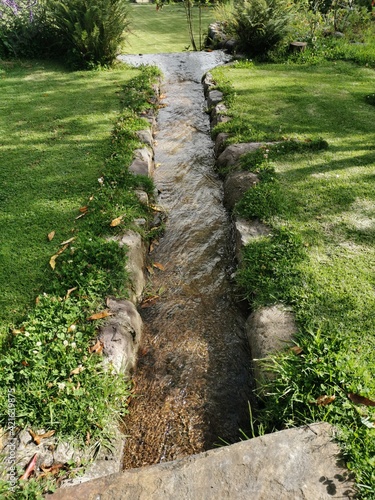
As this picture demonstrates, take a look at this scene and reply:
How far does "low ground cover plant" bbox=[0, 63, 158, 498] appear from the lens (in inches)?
100

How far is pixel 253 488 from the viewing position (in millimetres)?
2012

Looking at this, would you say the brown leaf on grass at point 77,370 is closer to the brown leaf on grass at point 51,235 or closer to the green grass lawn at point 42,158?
the green grass lawn at point 42,158

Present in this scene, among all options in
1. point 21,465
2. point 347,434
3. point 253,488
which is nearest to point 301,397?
point 347,434

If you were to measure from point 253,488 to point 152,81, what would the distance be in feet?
26.6

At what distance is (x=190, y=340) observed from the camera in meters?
3.38

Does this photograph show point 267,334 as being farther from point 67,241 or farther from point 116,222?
point 67,241

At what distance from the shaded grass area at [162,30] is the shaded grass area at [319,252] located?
5.29 m

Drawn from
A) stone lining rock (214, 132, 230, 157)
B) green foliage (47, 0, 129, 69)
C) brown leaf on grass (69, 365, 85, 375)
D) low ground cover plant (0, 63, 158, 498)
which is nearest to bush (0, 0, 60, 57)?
green foliage (47, 0, 129, 69)

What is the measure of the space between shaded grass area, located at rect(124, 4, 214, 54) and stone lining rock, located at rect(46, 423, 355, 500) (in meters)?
10.5

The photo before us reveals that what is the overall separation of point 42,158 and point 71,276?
277 cm

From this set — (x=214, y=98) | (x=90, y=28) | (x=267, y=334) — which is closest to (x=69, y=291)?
(x=267, y=334)

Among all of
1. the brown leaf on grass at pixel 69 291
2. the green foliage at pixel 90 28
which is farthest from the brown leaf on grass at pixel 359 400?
the green foliage at pixel 90 28

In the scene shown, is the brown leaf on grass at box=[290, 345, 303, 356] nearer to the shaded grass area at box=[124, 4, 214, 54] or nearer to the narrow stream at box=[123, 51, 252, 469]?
the narrow stream at box=[123, 51, 252, 469]

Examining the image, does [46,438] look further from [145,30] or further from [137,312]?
[145,30]
